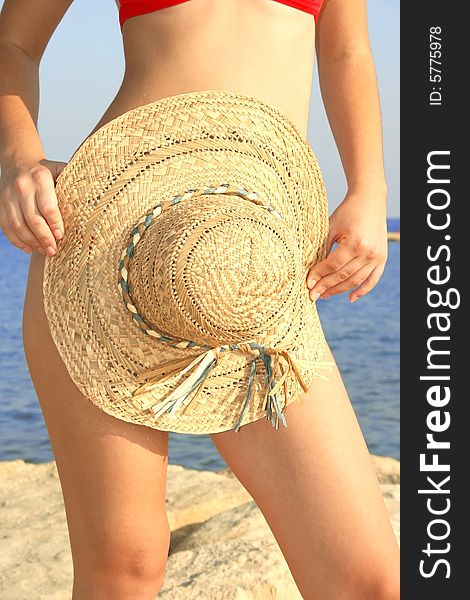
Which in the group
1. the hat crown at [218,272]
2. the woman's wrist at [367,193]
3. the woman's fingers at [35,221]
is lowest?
the hat crown at [218,272]

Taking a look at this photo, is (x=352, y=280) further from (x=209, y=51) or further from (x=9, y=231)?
(x=9, y=231)

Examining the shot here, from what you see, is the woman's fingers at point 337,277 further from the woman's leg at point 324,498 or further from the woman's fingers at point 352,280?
the woman's leg at point 324,498

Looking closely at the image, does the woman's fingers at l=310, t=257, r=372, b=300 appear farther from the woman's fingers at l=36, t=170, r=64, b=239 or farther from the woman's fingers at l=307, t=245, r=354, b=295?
the woman's fingers at l=36, t=170, r=64, b=239

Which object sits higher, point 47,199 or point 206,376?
point 47,199

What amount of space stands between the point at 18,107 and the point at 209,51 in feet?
1.22

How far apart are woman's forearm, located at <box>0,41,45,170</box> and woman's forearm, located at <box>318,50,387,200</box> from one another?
59 cm

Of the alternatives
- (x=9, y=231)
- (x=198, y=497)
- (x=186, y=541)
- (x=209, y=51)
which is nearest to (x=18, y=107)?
(x=9, y=231)

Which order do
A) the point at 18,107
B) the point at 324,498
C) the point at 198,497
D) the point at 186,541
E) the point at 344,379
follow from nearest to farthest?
the point at 324,498
the point at 18,107
the point at 186,541
the point at 198,497
the point at 344,379

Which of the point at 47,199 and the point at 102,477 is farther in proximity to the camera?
the point at 102,477

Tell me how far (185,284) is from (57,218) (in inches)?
A: 10.0

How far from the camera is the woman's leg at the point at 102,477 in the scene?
1.59 m

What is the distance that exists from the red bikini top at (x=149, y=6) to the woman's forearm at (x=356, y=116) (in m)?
0.15

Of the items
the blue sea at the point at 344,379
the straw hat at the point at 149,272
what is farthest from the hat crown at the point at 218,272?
the blue sea at the point at 344,379

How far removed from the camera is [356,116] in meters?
1.78
